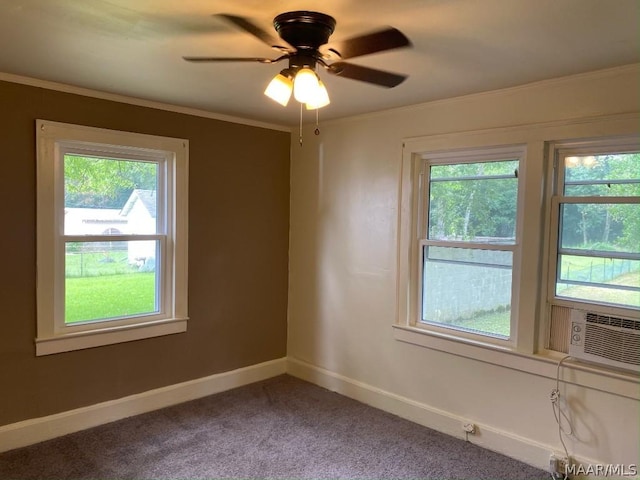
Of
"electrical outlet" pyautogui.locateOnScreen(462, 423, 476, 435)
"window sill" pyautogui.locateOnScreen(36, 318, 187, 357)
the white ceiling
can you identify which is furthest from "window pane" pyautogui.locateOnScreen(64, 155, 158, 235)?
"electrical outlet" pyautogui.locateOnScreen(462, 423, 476, 435)

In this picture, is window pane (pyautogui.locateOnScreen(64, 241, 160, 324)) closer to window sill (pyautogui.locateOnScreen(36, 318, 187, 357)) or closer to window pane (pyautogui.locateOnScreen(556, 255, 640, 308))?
window sill (pyautogui.locateOnScreen(36, 318, 187, 357))

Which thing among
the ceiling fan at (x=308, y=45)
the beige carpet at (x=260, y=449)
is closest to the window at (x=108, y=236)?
the beige carpet at (x=260, y=449)

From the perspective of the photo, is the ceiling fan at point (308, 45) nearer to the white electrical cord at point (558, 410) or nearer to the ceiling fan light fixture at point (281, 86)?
the ceiling fan light fixture at point (281, 86)

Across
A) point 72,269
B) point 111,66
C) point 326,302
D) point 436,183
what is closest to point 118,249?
point 72,269

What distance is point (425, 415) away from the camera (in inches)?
130

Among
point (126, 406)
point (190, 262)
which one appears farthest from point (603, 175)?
point (126, 406)

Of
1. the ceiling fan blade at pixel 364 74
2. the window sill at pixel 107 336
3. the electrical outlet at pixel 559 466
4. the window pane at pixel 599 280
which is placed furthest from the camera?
the window sill at pixel 107 336

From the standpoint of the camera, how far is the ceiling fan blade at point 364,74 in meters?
1.97

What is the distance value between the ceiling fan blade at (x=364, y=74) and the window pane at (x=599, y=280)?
152 centimetres

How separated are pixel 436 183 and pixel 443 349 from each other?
1163 millimetres

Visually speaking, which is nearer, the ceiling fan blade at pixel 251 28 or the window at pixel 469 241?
the ceiling fan blade at pixel 251 28

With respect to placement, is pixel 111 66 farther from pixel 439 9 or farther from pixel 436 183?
pixel 436 183

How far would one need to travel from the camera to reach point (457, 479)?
2637 mm

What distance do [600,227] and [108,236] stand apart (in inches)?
123
